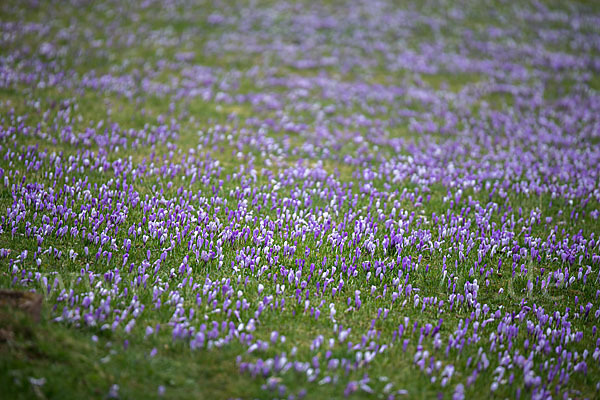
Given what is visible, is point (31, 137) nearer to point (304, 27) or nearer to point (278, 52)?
point (278, 52)

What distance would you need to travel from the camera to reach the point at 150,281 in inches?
253

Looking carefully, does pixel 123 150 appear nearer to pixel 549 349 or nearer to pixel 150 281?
pixel 150 281

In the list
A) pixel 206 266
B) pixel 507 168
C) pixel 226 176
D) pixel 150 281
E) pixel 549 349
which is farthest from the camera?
pixel 507 168

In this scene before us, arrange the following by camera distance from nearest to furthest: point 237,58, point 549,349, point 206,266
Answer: point 549,349
point 206,266
point 237,58

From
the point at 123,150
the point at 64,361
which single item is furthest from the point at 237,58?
the point at 64,361

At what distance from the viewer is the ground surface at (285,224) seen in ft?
17.2

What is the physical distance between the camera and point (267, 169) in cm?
1112

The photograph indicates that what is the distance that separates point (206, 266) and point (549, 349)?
16.3 feet

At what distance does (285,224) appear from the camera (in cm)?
849

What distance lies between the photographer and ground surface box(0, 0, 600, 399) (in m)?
5.25

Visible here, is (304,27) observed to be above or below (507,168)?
above

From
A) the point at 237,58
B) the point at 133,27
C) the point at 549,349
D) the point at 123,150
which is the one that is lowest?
the point at 549,349

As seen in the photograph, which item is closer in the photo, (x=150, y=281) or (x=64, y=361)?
(x=64, y=361)

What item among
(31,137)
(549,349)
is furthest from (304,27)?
(549,349)
